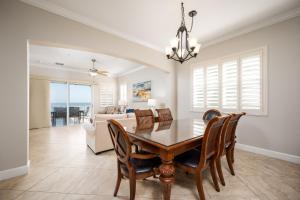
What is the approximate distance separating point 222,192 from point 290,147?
2023 mm

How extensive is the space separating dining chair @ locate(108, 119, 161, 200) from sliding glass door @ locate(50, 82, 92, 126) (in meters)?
6.43

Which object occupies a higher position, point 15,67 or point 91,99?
point 15,67

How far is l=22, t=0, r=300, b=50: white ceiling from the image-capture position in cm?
236

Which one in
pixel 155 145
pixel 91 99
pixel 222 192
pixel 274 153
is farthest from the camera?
pixel 91 99

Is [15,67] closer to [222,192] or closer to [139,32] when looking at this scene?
[139,32]

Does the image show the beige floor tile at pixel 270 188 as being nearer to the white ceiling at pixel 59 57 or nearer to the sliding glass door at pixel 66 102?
the white ceiling at pixel 59 57

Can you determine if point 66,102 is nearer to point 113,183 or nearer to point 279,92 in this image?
point 113,183

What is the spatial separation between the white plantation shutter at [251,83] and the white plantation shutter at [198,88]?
3.41 feet

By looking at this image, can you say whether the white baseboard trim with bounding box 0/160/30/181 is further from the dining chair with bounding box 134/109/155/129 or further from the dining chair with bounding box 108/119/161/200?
the dining chair with bounding box 134/109/155/129

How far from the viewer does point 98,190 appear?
181cm

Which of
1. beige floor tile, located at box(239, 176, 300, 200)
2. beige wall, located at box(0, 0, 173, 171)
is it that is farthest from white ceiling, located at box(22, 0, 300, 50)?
beige floor tile, located at box(239, 176, 300, 200)

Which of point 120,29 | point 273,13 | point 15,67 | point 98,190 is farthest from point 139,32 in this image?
point 98,190

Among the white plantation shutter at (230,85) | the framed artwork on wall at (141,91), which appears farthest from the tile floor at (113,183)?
the framed artwork on wall at (141,91)

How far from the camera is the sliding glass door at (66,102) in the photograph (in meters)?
6.63
